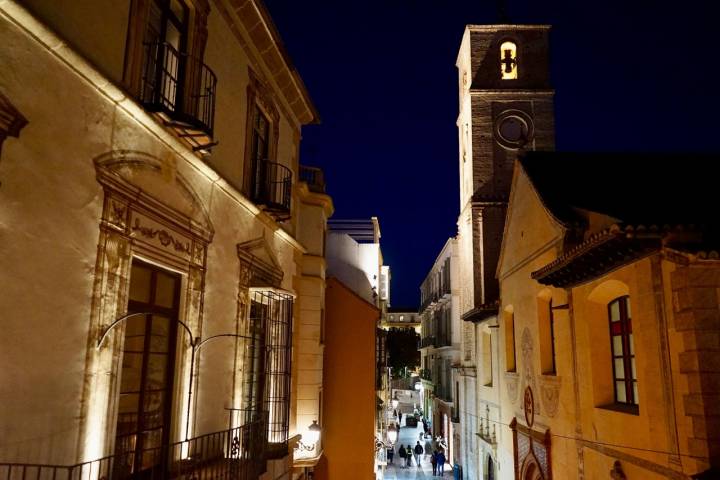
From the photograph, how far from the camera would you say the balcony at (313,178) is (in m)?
16.1

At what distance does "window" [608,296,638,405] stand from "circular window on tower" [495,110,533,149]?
1684 cm

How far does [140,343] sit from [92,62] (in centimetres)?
323

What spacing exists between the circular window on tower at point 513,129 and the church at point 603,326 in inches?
360

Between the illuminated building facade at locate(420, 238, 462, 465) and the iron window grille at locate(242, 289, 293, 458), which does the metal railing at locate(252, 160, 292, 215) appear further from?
the illuminated building facade at locate(420, 238, 462, 465)

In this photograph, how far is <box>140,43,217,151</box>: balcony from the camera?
702 cm

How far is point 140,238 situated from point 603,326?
804 cm

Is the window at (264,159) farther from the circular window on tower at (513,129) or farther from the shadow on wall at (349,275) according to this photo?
the circular window on tower at (513,129)

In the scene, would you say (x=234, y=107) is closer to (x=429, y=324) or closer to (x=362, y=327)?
(x=362, y=327)

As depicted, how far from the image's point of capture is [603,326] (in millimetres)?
10562

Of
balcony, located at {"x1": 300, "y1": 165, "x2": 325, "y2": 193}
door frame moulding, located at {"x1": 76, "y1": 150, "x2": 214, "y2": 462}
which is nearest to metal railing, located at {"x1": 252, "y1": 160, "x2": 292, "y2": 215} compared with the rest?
door frame moulding, located at {"x1": 76, "y1": 150, "x2": 214, "y2": 462}

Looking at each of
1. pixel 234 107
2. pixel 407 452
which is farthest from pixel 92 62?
pixel 407 452

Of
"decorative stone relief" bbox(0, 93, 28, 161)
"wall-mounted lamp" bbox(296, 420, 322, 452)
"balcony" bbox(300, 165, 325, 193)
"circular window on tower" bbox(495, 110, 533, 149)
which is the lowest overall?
"wall-mounted lamp" bbox(296, 420, 322, 452)

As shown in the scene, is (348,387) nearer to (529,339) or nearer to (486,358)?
(529,339)

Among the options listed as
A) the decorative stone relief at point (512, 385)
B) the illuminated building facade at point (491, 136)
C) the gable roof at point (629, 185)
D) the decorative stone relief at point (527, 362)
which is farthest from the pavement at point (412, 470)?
the gable roof at point (629, 185)
